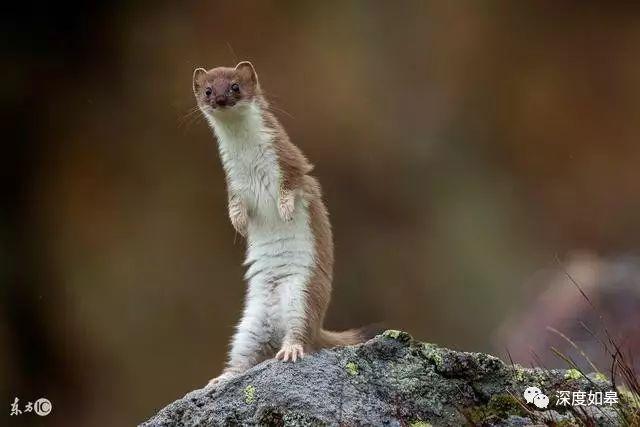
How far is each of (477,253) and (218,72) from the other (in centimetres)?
571

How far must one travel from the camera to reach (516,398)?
10.9 ft

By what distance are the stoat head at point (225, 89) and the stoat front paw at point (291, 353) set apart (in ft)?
4.26

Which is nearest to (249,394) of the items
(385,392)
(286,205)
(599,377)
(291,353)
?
(291,353)

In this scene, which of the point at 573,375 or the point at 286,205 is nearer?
the point at 573,375

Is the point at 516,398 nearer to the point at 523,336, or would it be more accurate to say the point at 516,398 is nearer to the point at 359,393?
the point at 359,393

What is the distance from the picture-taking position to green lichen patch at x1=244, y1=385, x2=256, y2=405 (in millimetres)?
3303

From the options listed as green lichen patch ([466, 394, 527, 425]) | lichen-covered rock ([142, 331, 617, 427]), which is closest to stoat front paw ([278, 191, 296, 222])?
lichen-covered rock ([142, 331, 617, 427])

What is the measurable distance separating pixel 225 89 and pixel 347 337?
128 cm

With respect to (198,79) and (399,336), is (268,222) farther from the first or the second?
(399,336)

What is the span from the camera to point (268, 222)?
14.6ft

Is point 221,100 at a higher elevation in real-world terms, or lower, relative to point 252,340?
higher

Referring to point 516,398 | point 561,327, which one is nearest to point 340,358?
point 516,398

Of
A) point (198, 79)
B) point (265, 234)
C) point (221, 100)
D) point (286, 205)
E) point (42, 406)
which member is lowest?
point (42, 406)

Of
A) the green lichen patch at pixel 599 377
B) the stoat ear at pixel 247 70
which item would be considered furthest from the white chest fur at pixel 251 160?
the green lichen patch at pixel 599 377
